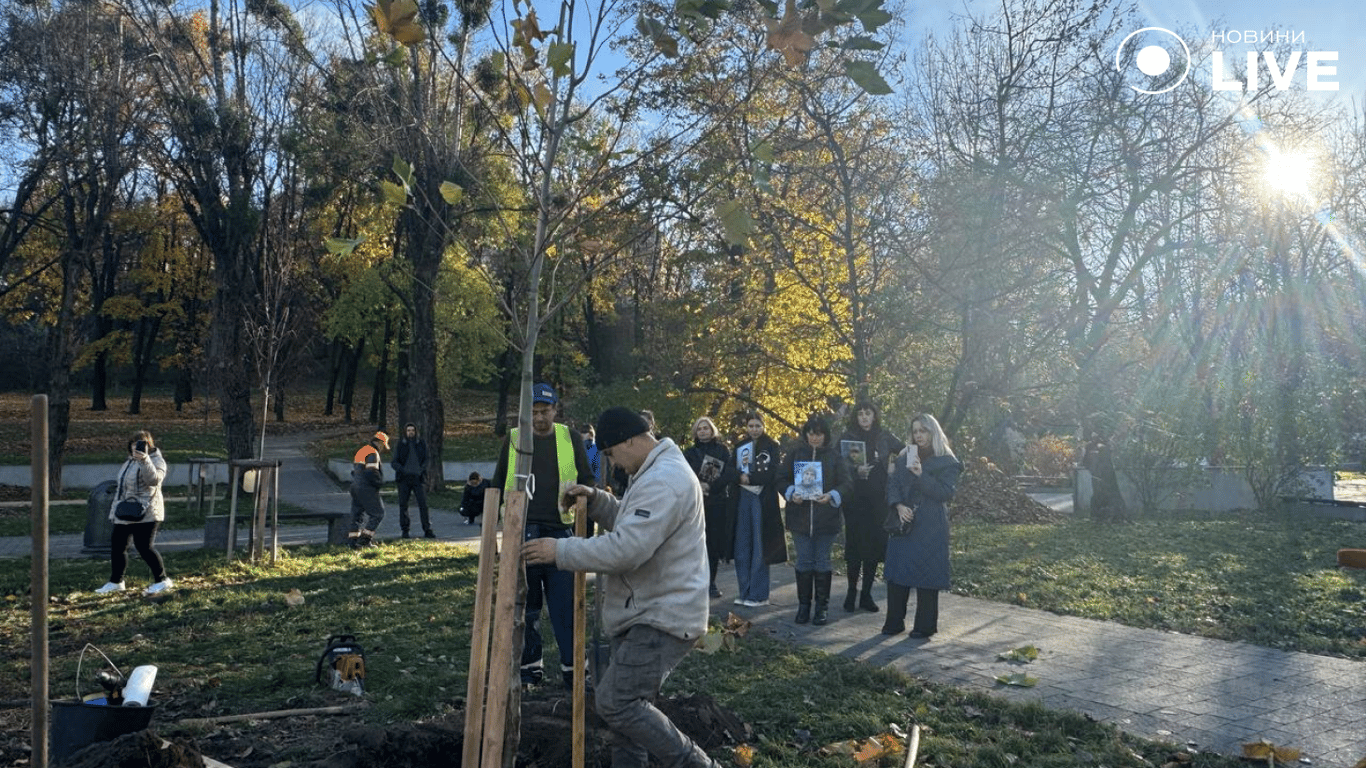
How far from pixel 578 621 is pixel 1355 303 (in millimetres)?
36209

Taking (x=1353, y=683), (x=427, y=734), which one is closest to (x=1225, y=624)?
(x=1353, y=683)

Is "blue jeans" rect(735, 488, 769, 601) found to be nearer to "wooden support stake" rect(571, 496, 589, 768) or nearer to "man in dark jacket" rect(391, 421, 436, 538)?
"wooden support stake" rect(571, 496, 589, 768)

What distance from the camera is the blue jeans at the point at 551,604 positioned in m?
7.60

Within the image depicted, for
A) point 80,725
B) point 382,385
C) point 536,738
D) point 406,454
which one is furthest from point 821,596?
point 382,385

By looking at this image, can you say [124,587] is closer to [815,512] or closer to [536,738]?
[815,512]

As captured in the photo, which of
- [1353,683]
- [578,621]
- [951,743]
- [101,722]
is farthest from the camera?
[1353,683]

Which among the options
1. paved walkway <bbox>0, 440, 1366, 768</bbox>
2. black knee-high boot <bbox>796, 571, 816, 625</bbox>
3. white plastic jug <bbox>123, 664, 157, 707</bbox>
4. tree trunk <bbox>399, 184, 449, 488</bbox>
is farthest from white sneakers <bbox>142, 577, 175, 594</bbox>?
tree trunk <bbox>399, 184, 449, 488</bbox>

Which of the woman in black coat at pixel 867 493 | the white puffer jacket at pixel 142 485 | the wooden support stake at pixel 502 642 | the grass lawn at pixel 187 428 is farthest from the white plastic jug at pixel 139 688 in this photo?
the grass lawn at pixel 187 428

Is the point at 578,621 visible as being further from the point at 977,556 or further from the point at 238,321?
the point at 238,321

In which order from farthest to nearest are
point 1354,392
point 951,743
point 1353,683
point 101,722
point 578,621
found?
point 1354,392 < point 1353,683 < point 951,743 < point 101,722 < point 578,621

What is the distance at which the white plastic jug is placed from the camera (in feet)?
19.4

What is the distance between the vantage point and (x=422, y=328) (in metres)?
26.4

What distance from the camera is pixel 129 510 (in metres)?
11.7

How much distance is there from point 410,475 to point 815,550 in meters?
9.83
